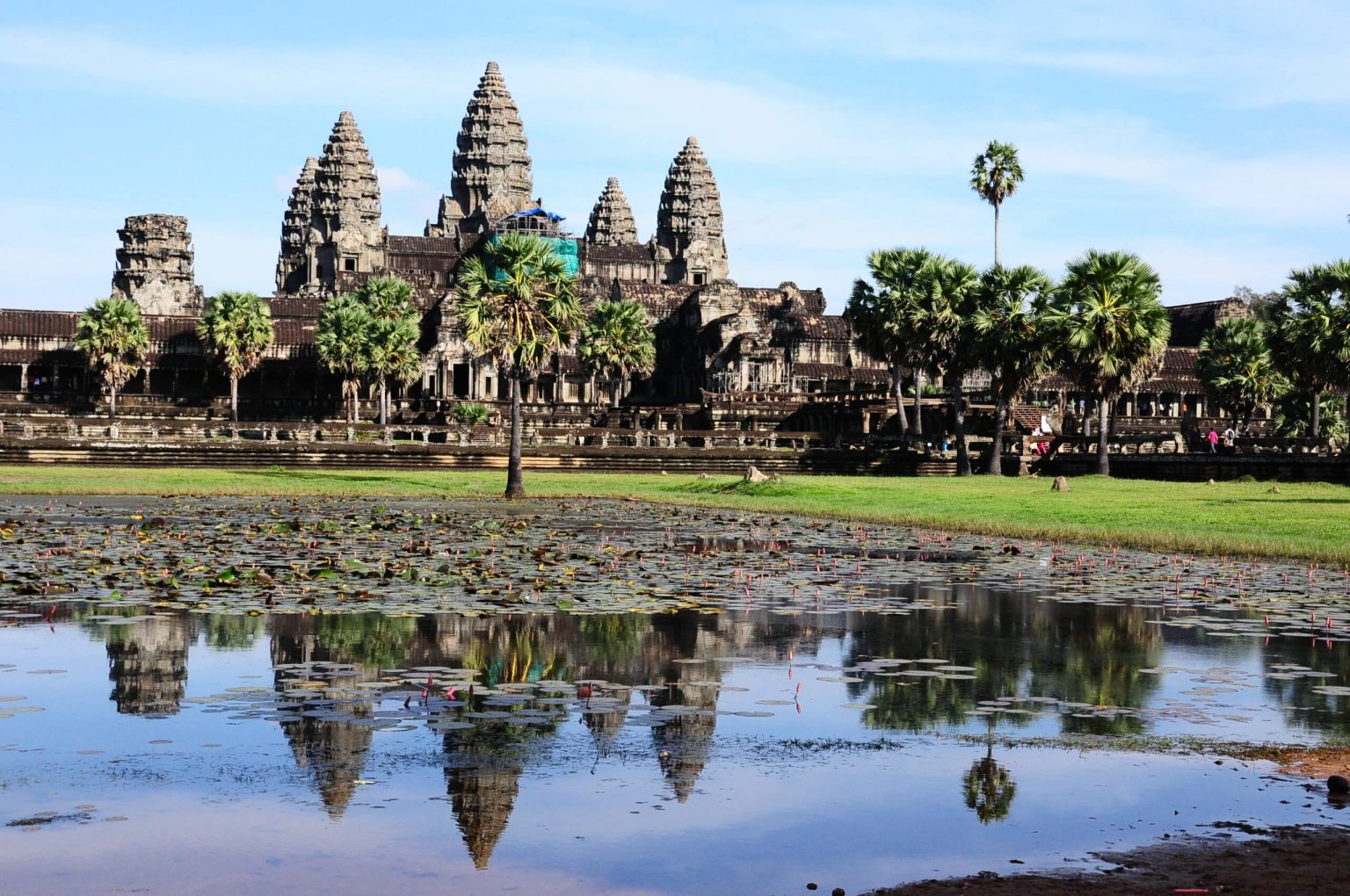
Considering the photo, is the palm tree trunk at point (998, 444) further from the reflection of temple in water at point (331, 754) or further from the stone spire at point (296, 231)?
the stone spire at point (296, 231)

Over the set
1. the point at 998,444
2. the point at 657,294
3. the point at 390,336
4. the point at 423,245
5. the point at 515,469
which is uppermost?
the point at 423,245

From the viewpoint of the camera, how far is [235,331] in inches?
3538

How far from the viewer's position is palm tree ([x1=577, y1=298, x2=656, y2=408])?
97500 mm

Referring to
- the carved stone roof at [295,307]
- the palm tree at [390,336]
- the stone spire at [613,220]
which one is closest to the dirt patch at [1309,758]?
the palm tree at [390,336]

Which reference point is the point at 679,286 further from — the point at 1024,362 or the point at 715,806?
the point at 715,806

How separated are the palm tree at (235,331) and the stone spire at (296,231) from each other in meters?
50.0

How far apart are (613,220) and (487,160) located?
795 inches

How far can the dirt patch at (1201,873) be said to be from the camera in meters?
6.98

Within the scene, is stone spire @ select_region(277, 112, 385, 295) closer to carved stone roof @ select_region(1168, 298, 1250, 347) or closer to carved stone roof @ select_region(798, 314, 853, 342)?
carved stone roof @ select_region(798, 314, 853, 342)

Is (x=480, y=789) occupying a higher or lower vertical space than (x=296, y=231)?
lower

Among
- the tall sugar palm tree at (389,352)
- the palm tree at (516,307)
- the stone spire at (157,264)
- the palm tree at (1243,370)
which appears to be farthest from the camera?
the stone spire at (157,264)

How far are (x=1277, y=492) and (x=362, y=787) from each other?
131 feet

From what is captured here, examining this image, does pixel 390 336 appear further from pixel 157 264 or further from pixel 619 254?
pixel 619 254

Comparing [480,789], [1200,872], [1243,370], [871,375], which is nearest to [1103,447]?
[1243,370]
